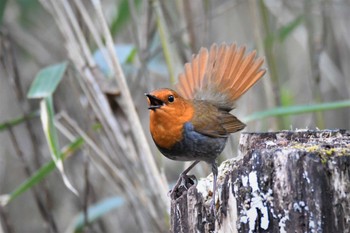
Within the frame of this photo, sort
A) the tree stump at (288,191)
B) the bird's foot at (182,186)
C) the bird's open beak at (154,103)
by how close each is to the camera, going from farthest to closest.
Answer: the bird's open beak at (154,103) → the bird's foot at (182,186) → the tree stump at (288,191)

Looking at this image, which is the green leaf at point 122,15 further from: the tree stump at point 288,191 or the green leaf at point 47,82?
the tree stump at point 288,191

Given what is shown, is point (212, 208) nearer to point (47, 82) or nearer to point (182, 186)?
point (182, 186)

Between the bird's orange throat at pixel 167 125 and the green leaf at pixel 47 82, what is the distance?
54 centimetres

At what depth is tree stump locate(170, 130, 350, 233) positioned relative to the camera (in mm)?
1852

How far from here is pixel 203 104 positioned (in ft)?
11.4

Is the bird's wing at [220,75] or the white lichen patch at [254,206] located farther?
the bird's wing at [220,75]

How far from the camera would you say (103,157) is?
3668 mm

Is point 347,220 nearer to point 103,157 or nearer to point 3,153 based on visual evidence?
point 103,157

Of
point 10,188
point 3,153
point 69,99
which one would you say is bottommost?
point 10,188

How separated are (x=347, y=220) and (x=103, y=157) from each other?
202 centimetres

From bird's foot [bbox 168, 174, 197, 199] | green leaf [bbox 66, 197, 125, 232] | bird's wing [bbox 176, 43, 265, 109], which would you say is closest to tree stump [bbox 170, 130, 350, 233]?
bird's foot [bbox 168, 174, 197, 199]

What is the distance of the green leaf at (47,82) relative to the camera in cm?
327

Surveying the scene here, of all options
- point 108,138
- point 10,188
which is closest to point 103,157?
point 108,138

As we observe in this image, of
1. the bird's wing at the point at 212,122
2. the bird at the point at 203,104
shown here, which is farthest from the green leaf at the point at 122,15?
the bird's wing at the point at 212,122
